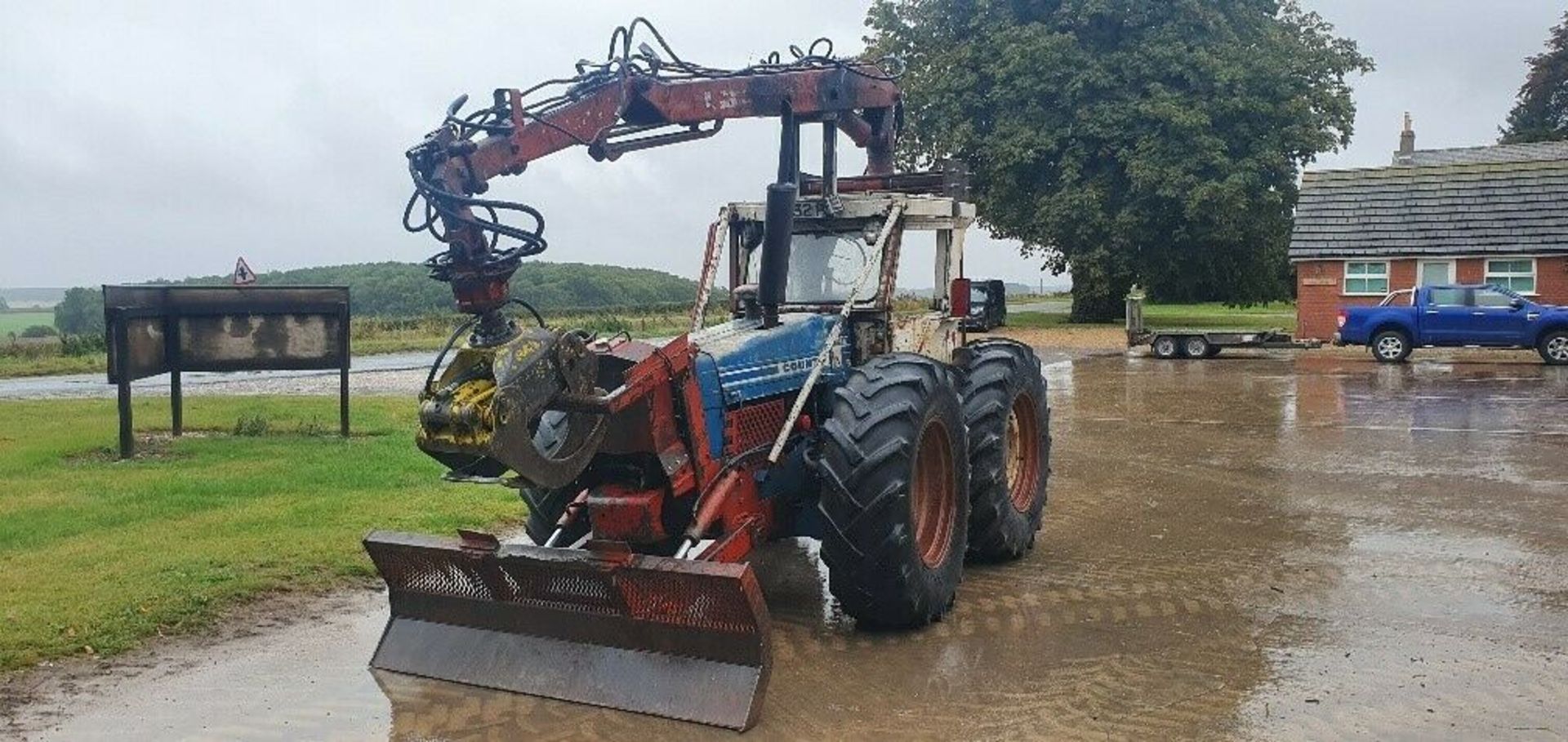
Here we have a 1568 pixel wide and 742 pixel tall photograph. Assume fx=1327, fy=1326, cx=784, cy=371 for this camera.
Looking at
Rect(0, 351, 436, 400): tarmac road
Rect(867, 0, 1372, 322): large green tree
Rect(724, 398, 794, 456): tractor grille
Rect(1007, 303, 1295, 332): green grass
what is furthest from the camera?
Rect(1007, 303, 1295, 332): green grass

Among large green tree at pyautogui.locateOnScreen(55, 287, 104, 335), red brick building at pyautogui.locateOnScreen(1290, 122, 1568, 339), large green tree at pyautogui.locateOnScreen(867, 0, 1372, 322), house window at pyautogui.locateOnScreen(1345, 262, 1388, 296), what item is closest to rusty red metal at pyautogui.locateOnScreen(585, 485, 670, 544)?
red brick building at pyautogui.locateOnScreen(1290, 122, 1568, 339)

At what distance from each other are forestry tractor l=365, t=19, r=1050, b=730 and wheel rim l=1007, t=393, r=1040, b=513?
356 millimetres

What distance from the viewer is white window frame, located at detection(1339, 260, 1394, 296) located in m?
30.4

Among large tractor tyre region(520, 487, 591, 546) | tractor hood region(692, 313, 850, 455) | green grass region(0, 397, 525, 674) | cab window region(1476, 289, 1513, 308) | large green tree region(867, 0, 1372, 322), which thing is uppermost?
large green tree region(867, 0, 1372, 322)

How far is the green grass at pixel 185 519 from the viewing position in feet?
24.1

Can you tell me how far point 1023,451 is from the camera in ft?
30.2

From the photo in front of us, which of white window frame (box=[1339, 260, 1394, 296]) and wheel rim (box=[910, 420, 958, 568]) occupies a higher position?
white window frame (box=[1339, 260, 1394, 296])

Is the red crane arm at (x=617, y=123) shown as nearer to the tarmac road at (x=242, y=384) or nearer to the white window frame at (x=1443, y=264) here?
the tarmac road at (x=242, y=384)

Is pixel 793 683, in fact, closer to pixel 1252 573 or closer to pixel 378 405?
pixel 1252 573

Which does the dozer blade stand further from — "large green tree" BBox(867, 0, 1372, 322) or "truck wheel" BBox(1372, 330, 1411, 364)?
"large green tree" BBox(867, 0, 1372, 322)

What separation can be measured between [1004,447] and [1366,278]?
2566cm

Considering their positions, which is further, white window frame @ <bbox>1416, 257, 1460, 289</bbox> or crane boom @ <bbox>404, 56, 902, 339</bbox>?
white window frame @ <bbox>1416, 257, 1460, 289</bbox>

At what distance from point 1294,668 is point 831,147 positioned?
4237 millimetres

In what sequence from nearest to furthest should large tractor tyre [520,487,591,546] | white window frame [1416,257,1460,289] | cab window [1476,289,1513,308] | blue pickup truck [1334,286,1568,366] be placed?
large tractor tyre [520,487,591,546] < blue pickup truck [1334,286,1568,366] < cab window [1476,289,1513,308] < white window frame [1416,257,1460,289]
